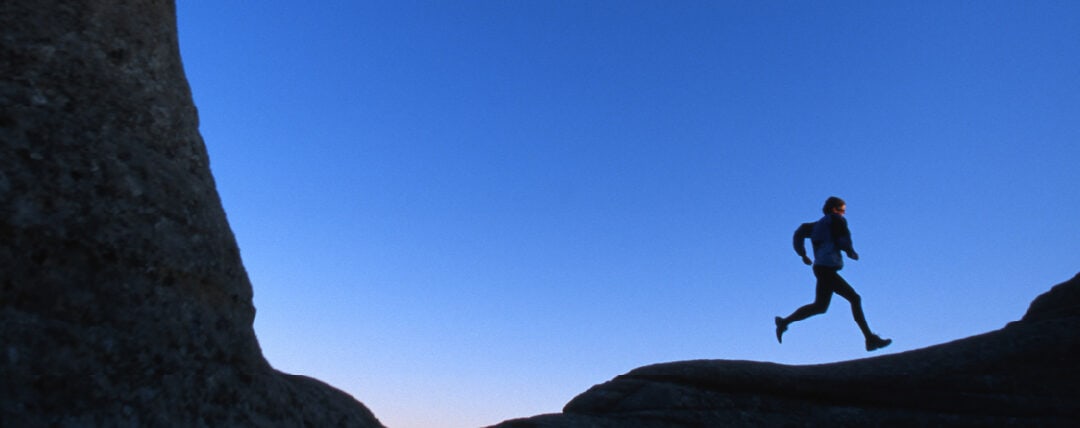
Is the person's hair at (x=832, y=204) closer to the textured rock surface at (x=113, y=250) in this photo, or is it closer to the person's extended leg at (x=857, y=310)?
the person's extended leg at (x=857, y=310)

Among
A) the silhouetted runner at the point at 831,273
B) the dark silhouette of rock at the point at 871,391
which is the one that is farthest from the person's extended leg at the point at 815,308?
the dark silhouette of rock at the point at 871,391

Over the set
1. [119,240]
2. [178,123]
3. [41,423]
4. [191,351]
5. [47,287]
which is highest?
[178,123]

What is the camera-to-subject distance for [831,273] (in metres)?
13.0

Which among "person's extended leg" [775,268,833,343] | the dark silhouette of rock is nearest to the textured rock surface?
the dark silhouette of rock

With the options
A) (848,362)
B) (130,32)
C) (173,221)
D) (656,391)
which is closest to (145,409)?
(173,221)

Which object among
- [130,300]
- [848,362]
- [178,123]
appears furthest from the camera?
[848,362]

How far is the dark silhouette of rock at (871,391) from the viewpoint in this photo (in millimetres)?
10469

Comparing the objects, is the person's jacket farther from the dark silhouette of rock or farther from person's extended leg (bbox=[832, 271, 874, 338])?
the dark silhouette of rock

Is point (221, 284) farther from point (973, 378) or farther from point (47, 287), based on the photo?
point (973, 378)

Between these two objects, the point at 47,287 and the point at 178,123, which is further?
the point at 178,123

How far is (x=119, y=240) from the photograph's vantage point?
16.9 ft

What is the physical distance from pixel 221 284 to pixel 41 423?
72.1 inches

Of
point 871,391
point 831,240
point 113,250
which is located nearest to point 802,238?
point 831,240

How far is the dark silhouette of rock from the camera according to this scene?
412 inches
